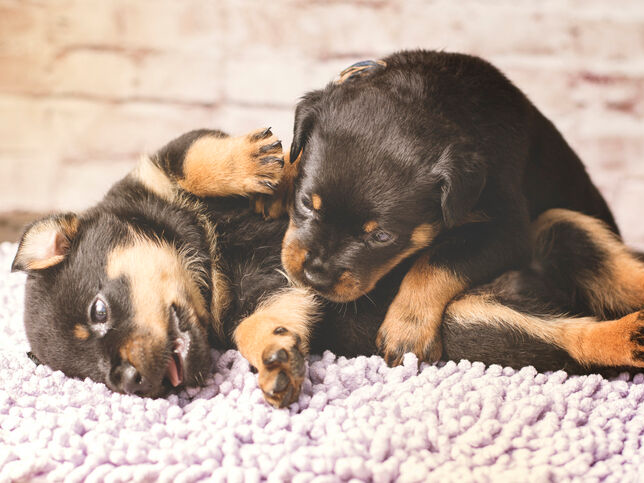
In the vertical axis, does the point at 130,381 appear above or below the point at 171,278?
below

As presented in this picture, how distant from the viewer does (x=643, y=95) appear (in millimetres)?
3473

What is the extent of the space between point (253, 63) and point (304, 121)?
1.78 meters

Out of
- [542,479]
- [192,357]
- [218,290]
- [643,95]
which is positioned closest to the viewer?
[542,479]

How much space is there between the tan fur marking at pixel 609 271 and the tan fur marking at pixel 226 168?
3.34 feet

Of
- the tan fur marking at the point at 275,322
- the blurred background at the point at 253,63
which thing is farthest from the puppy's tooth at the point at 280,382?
the blurred background at the point at 253,63

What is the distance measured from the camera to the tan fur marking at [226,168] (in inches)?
78.8

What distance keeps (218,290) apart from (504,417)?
3.31 feet

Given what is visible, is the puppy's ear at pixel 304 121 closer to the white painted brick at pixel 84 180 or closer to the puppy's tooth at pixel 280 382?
the puppy's tooth at pixel 280 382

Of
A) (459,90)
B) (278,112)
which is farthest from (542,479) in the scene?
(278,112)

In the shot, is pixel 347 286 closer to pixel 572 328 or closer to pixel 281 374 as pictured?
pixel 281 374

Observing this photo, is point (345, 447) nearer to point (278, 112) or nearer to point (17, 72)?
point (278, 112)

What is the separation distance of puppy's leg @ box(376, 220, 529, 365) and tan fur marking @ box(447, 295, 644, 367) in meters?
0.08

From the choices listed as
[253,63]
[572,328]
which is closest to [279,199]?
[572,328]

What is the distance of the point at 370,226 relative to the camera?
1788mm
